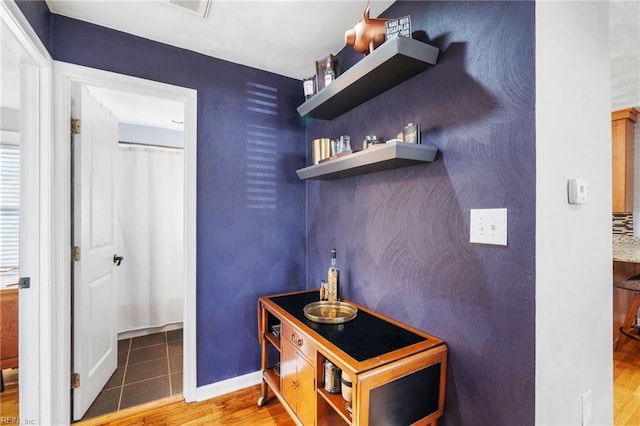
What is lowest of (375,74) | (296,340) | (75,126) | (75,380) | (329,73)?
(75,380)

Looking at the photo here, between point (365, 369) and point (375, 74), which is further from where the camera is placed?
point (375, 74)

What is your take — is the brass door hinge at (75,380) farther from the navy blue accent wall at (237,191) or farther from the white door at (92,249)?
the navy blue accent wall at (237,191)

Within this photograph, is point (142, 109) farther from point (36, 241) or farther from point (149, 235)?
point (36, 241)

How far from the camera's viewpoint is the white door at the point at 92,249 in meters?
1.79

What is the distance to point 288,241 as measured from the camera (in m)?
2.34

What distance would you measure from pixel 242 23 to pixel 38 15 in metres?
0.97

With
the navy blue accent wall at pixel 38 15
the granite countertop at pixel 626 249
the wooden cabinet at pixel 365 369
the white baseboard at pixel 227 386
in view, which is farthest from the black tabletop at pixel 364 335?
the granite countertop at pixel 626 249

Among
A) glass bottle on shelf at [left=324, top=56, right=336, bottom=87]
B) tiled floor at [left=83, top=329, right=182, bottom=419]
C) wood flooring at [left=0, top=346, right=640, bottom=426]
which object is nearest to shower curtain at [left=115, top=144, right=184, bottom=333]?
tiled floor at [left=83, top=329, right=182, bottom=419]

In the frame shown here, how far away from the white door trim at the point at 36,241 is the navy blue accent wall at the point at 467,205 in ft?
5.84

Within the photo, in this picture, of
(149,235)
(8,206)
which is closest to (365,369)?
(149,235)

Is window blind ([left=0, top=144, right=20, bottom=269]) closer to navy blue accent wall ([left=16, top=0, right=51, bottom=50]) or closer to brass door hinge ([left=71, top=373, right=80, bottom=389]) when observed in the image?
brass door hinge ([left=71, top=373, right=80, bottom=389])

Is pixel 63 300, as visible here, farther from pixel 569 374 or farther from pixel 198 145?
pixel 569 374

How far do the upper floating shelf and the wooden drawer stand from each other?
1.26 meters

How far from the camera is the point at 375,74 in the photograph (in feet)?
4.60
